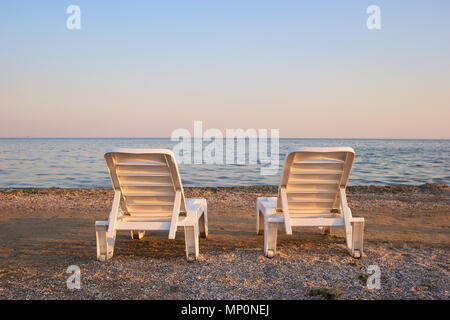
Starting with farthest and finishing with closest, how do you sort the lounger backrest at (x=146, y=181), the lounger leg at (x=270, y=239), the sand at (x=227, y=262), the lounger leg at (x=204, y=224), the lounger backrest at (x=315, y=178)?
the lounger leg at (x=204, y=224), the lounger leg at (x=270, y=239), the lounger backrest at (x=315, y=178), the lounger backrest at (x=146, y=181), the sand at (x=227, y=262)

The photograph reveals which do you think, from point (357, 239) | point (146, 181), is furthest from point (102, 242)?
point (357, 239)

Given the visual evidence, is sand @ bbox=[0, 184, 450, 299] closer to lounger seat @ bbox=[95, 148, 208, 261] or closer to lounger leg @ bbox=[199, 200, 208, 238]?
lounger leg @ bbox=[199, 200, 208, 238]

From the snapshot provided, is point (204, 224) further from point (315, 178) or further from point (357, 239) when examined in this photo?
point (357, 239)

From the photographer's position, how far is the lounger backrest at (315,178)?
4.13m

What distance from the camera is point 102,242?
4320 mm

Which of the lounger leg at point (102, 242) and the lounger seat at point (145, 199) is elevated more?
the lounger seat at point (145, 199)

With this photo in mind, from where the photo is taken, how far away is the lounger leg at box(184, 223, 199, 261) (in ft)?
14.0

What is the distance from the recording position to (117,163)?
163 inches

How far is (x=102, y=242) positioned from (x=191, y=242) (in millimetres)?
1146

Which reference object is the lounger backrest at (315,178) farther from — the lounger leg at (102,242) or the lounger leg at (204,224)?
the lounger leg at (102,242)

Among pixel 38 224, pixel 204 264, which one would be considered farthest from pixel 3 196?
pixel 204 264

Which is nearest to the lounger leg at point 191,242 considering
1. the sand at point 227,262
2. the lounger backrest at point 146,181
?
the sand at point 227,262

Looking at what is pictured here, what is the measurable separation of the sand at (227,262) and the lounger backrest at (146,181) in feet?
2.09

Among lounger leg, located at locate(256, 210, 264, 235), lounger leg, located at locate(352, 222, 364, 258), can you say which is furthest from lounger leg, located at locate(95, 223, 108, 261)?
lounger leg, located at locate(352, 222, 364, 258)
